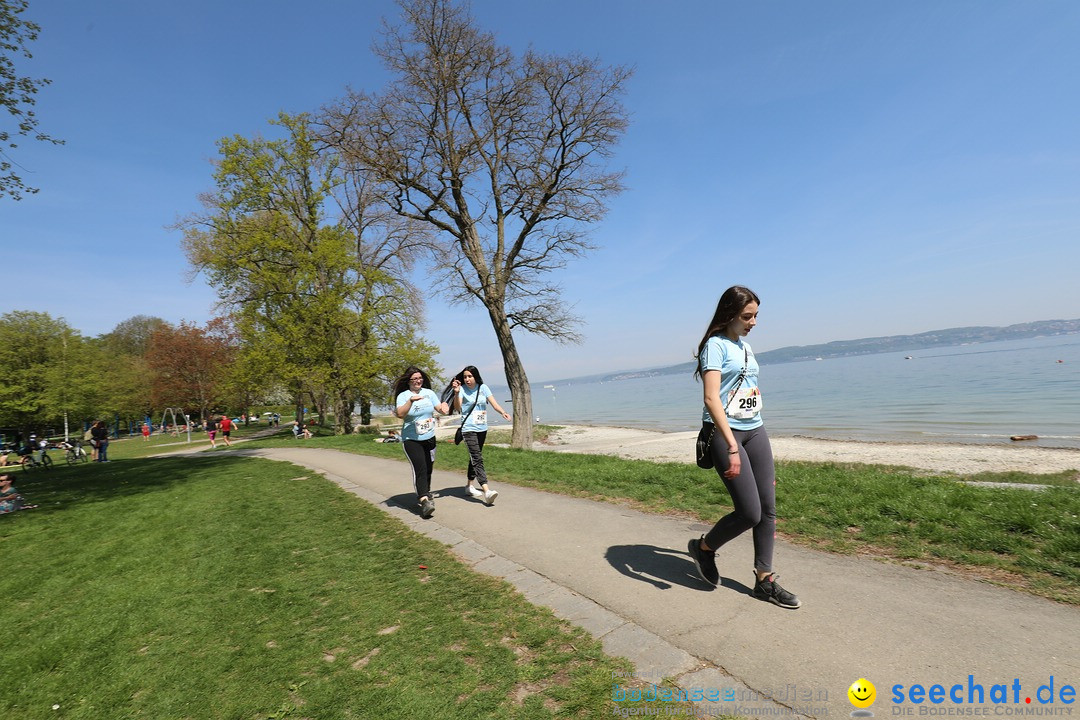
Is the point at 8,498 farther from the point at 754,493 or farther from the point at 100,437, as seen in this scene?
the point at 100,437

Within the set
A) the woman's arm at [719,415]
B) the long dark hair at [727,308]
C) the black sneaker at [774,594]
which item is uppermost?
the long dark hair at [727,308]

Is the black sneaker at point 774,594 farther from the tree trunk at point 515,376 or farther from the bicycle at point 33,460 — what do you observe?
the bicycle at point 33,460

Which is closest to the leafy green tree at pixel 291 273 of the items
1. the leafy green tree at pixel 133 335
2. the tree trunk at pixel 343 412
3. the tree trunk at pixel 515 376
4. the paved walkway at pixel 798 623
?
the tree trunk at pixel 343 412

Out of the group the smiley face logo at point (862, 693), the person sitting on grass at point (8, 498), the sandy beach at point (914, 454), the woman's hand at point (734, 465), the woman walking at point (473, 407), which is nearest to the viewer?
the smiley face logo at point (862, 693)

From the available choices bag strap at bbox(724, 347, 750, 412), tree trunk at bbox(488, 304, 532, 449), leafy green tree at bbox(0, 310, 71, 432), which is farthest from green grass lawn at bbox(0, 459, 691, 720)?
leafy green tree at bbox(0, 310, 71, 432)

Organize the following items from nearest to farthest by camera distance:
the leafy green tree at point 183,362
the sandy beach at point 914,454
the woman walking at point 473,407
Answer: the woman walking at point 473,407
the sandy beach at point 914,454
the leafy green tree at point 183,362

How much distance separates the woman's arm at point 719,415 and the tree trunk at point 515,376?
13073 mm

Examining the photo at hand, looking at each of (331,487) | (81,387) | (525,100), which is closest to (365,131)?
(525,100)

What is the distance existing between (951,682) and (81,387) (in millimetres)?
33567

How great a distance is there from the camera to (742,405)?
345cm

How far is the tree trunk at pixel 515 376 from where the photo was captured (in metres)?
16.2

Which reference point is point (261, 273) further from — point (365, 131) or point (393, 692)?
point (393, 692)

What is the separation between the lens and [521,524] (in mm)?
6012

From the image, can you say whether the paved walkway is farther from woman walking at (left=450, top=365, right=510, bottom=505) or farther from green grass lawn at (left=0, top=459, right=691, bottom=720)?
woman walking at (left=450, top=365, right=510, bottom=505)
